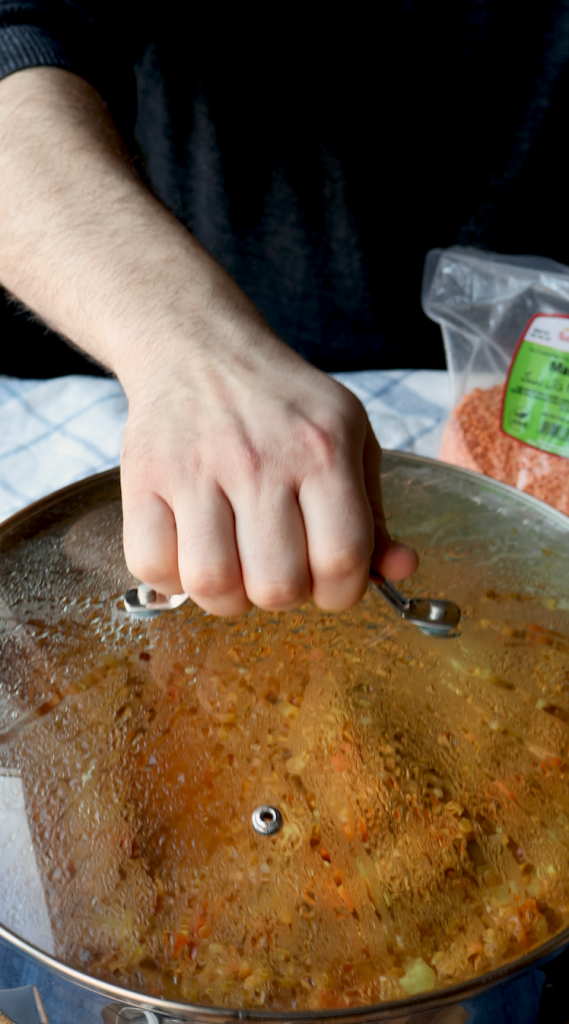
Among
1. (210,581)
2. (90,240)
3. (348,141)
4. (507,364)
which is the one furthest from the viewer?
(348,141)

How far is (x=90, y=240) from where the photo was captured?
0.71m

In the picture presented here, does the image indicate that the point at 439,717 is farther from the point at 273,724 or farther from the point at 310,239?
the point at 310,239

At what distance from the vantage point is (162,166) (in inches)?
56.1

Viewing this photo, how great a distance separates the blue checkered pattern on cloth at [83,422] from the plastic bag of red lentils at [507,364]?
103 millimetres

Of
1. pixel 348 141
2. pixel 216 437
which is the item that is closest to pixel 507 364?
pixel 348 141

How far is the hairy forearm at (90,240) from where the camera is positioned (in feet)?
2.01

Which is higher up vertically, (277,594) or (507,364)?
(277,594)

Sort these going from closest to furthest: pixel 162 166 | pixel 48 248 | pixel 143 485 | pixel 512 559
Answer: pixel 143 485
pixel 512 559
pixel 48 248
pixel 162 166

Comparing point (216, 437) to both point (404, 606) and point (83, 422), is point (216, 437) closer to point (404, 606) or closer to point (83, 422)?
point (404, 606)

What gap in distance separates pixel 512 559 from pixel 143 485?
1.08 ft

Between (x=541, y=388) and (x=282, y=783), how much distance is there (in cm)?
81

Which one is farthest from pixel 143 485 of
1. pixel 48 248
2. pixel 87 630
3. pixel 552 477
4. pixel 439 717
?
pixel 552 477

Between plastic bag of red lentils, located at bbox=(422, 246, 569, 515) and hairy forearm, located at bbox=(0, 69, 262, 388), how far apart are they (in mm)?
608

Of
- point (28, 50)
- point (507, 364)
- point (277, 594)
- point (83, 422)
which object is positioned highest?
point (28, 50)
